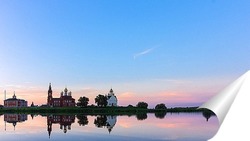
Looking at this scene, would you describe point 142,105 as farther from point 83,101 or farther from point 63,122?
point 63,122

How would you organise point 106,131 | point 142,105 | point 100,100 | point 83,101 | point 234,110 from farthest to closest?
point 142,105, point 83,101, point 100,100, point 106,131, point 234,110

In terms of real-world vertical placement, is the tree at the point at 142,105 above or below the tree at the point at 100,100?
below

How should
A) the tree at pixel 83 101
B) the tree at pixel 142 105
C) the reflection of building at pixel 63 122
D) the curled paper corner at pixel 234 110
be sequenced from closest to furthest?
the curled paper corner at pixel 234 110
the reflection of building at pixel 63 122
the tree at pixel 83 101
the tree at pixel 142 105

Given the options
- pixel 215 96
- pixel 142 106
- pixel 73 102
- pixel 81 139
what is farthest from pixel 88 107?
pixel 215 96

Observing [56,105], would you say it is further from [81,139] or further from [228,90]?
[228,90]

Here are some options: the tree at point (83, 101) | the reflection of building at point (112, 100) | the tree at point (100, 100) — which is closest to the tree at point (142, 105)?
the reflection of building at point (112, 100)

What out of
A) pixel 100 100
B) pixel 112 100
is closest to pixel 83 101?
pixel 100 100

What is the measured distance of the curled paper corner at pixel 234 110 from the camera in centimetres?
1130

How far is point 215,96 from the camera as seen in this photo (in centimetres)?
1314

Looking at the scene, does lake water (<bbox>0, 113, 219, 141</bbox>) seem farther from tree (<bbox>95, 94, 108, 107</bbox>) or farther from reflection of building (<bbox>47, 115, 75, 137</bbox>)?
tree (<bbox>95, 94, 108, 107</bbox>)

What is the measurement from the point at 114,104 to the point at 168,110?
97.5ft

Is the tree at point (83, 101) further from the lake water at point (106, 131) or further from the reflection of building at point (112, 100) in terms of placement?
the lake water at point (106, 131)

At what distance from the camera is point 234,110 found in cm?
1169

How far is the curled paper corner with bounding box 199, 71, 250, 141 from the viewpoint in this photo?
1130 centimetres
